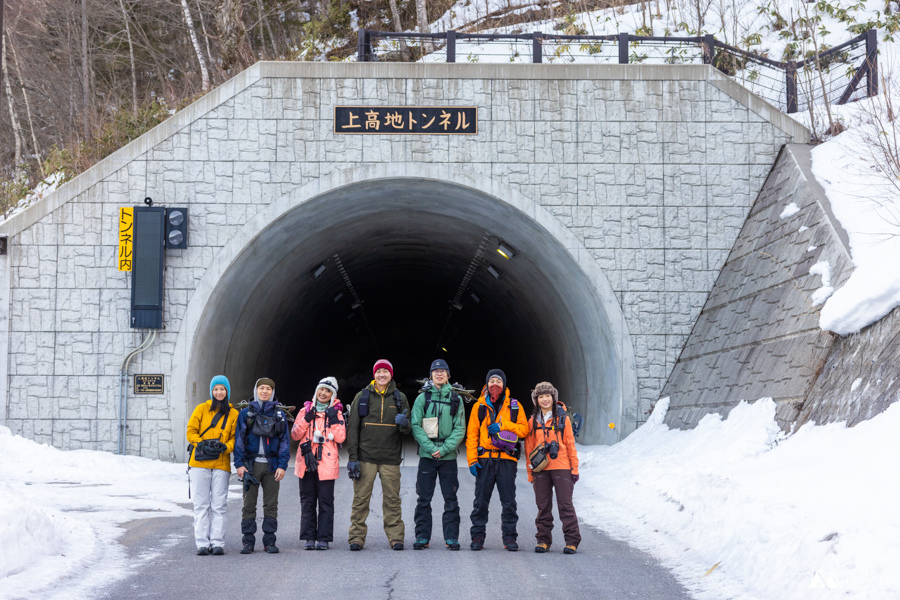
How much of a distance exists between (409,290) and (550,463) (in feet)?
62.6

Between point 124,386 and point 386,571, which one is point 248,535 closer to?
point 386,571

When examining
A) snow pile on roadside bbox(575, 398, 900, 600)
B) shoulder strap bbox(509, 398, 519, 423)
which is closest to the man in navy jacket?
shoulder strap bbox(509, 398, 519, 423)

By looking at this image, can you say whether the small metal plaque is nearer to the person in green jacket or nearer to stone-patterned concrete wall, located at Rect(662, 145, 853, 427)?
the person in green jacket

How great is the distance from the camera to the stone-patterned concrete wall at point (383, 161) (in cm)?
1438

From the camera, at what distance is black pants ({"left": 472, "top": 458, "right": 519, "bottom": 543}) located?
7.81 meters

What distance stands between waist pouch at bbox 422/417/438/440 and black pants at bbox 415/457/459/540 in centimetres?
23

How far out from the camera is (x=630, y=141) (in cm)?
1499

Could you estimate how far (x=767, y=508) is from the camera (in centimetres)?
668

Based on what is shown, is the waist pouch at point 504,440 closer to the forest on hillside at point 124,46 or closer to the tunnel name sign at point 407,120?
the tunnel name sign at point 407,120

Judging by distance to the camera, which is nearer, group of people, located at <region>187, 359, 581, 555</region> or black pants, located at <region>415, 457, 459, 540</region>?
group of people, located at <region>187, 359, 581, 555</region>

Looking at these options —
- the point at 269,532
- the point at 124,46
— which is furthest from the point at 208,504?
the point at 124,46

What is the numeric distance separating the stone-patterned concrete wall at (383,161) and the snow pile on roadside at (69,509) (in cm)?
128

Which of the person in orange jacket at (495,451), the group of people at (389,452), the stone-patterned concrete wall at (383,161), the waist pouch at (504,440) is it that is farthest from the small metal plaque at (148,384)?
the waist pouch at (504,440)

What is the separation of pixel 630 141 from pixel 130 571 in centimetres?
1102
